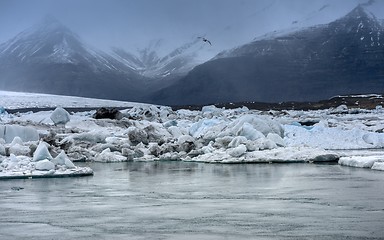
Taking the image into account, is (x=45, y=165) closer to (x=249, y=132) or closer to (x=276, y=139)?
(x=249, y=132)

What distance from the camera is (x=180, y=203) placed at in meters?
11.6

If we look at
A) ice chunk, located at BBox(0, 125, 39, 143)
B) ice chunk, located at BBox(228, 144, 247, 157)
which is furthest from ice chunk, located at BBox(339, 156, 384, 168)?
ice chunk, located at BBox(0, 125, 39, 143)

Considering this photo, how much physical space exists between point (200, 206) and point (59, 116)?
24152 millimetres

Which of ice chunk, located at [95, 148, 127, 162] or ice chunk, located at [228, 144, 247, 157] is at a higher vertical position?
ice chunk, located at [228, 144, 247, 157]

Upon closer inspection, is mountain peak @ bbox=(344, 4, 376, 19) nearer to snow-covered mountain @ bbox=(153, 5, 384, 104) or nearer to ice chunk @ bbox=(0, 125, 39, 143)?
snow-covered mountain @ bbox=(153, 5, 384, 104)

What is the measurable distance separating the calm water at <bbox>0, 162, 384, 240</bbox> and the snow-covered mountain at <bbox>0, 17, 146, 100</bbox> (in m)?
141

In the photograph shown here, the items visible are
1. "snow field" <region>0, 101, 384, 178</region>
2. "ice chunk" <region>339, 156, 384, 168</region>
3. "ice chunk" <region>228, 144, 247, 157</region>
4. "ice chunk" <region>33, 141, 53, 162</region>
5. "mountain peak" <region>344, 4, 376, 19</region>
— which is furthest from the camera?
"mountain peak" <region>344, 4, 376, 19</region>

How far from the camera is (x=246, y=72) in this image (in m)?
166

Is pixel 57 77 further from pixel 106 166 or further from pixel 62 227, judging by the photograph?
pixel 62 227

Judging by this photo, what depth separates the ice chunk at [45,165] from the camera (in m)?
16.7

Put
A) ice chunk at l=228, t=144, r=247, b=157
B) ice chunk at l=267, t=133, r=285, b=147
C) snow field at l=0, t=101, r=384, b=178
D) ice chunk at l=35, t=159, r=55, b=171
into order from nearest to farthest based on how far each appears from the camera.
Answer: ice chunk at l=35, t=159, r=55, b=171, snow field at l=0, t=101, r=384, b=178, ice chunk at l=228, t=144, r=247, b=157, ice chunk at l=267, t=133, r=285, b=147

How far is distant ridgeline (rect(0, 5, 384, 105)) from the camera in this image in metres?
156

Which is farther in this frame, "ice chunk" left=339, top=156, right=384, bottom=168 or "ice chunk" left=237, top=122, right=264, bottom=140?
"ice chunk" left=237, top=122, right=264, bottom=140

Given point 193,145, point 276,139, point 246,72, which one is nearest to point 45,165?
point 193,145
